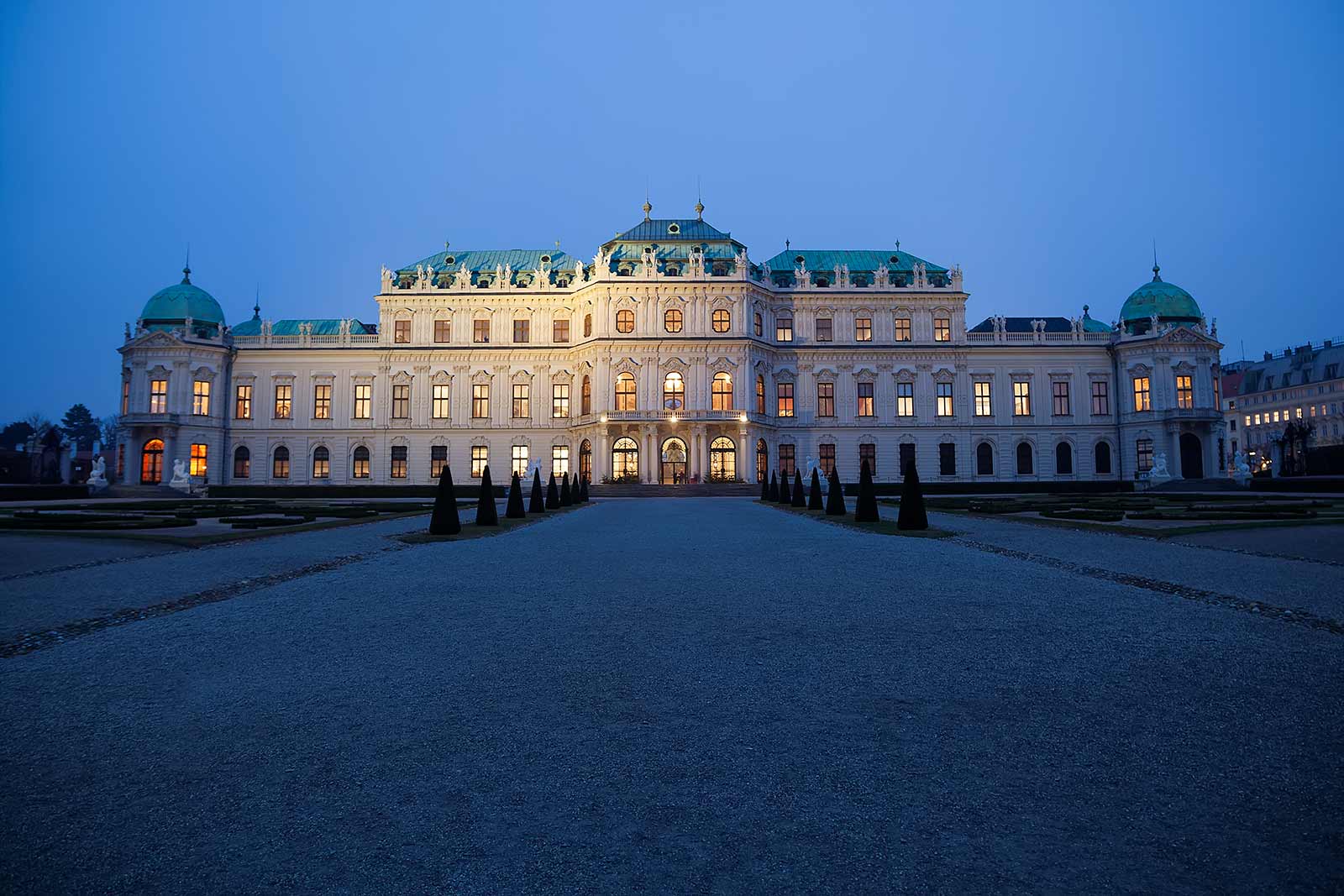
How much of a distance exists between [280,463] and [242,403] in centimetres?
516

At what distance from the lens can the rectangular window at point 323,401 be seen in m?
56.3

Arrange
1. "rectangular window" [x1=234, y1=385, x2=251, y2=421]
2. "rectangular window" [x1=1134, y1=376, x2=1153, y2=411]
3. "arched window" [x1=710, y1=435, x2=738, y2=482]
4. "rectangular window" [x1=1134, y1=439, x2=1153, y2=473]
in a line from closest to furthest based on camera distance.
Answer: "arched window" [x1=710, y1=435, x2=738, y2=482], "rectangular window" [x1=1134, y1=439, x2=1153, y2=473], "rectangular window" [x1=1134, y1=376, x2=1153, y2=411], "rectangular window" [x1=234, y1=385, x2=251, y2=421]

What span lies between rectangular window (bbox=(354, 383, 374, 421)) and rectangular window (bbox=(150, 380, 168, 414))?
1216cm

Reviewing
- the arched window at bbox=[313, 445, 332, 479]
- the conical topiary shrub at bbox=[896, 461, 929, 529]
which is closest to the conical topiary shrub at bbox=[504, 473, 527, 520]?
the conical topiary shrub at bbox=[896, 461, 929, 529]

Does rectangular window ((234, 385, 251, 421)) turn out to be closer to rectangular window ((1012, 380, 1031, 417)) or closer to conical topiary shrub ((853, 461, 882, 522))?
conical topiary shrub ((853, 461, 882, 522))

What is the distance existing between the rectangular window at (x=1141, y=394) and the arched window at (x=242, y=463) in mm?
62663

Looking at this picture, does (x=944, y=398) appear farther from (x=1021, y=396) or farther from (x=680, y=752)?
(x=680, y=752)

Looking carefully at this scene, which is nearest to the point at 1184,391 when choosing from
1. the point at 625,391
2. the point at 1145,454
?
the point at 1145,454

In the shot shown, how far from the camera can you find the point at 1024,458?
184 feet

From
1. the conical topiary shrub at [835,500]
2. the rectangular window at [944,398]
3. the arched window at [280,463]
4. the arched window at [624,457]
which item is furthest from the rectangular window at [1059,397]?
the arched window at [280,463]

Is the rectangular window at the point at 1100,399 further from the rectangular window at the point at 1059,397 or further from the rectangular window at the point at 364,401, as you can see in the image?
the rectangular window at the point at 364,401

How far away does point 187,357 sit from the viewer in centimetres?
5375

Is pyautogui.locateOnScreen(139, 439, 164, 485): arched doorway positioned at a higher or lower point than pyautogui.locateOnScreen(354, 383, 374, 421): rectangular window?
lower

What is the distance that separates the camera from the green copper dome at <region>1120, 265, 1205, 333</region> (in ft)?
183
